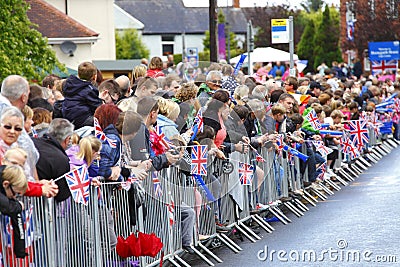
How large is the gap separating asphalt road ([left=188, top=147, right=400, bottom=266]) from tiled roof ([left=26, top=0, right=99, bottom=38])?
3356 cm

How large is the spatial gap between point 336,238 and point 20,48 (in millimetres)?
18405

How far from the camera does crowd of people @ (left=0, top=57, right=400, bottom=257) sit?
8.52 metres

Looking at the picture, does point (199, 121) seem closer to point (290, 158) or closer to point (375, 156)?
point (290, 158)

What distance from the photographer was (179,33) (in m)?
106

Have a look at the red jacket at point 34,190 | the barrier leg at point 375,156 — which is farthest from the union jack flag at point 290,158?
the barrier leg at point 375,156

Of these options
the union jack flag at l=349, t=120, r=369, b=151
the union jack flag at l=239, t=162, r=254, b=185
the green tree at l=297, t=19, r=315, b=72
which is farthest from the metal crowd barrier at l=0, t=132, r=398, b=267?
the green tree at l=297, t=19, r=315, b=72

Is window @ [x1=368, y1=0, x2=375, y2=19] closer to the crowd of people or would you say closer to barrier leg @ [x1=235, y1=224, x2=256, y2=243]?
the crowd of people

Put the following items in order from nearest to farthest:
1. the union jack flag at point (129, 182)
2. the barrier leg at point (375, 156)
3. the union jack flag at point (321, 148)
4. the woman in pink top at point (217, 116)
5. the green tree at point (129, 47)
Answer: the union jack flag at point (129, 182) → the woman in pink top at point (217, 116) → the union jack flag at point (321, 148) → the barrier leg at point (375, 156) → the green tree at point (129, 47)

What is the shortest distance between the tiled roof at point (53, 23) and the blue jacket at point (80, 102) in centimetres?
3803

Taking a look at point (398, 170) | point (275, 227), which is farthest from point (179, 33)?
point (275, 227)

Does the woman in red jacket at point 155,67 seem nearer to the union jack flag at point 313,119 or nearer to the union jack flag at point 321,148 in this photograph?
the union jack flag at point 313,119

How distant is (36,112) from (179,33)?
3782 inches

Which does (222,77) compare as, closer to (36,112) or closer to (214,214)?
(214,214)

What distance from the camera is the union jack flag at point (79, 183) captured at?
28.7 ft
